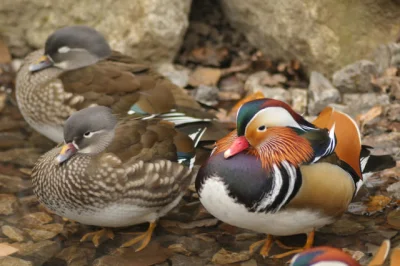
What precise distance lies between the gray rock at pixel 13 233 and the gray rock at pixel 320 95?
6.94ft

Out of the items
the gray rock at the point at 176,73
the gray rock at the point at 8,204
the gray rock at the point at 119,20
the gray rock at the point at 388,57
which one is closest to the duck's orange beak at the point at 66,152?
the gray rock at the point at 8,204

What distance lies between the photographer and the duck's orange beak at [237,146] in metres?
3.40

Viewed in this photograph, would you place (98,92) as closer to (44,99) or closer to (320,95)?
(44,99)

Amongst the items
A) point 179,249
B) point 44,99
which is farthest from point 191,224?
point 44,99

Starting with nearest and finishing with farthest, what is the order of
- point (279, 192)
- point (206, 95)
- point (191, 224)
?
point (279, 192)
point (191, 224)
point (206, 95)

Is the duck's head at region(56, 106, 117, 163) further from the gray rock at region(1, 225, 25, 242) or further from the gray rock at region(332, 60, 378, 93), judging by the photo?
the gray rock at region(332, 60, 378, 93)

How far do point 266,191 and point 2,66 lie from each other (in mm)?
2982

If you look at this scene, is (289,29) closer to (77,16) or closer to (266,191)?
(77,16)

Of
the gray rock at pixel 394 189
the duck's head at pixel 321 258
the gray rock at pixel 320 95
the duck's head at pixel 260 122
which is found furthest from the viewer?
the gray rock at pixel 320 95

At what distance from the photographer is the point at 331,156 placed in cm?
352

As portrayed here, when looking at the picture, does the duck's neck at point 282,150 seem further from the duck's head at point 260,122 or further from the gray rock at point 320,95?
the gray rock at point 320,95

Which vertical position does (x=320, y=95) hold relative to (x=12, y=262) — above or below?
above

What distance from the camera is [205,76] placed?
5.55 meters

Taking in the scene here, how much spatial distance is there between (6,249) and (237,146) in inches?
49.4
